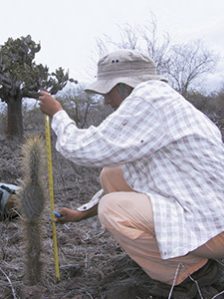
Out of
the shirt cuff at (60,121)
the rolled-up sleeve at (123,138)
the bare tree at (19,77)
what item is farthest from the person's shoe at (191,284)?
the bare tree at (19,77)

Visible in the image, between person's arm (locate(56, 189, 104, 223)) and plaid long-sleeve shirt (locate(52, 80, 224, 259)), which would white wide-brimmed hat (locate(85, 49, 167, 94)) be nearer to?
plaid long-sleeve shirt (locate(52, 80, 224, 259))

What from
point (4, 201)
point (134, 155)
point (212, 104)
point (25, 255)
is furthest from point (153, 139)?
point (212, 104)

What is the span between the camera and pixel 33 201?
2.75 meters

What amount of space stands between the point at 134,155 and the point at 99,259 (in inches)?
44.7

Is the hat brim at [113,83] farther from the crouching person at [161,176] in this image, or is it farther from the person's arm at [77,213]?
the person's arm at [77,213]

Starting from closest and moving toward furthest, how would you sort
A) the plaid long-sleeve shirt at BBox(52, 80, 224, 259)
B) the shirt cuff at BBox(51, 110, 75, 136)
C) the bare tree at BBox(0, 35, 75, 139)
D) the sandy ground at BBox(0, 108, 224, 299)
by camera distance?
the plaid long-sleeve shirt at BBox(52, 80, 224, 259)
the shirt cuff at BBox(51, 110, 75, 136)
the sandy ground at BBox(0, 108, 224, 299)
the bare tree at BBox(0, 35, 75, 139)

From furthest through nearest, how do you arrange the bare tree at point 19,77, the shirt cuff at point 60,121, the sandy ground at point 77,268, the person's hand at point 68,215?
the bare tree at point 19,77 < the person's hand at point 68,215 < the sandy ground at point 77,268 < the shirt cuff at point 60,121

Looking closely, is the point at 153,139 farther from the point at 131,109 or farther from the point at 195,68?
the point at 195,68

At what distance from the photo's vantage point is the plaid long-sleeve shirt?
90.9 inches

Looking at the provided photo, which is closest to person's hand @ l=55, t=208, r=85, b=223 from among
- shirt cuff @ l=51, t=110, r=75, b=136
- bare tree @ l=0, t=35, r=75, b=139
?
shirt cuff @ l=51, t=110, r=75, b=136

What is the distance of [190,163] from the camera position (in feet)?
7.84

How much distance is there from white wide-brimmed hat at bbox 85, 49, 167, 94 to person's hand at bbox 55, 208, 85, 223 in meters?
0.69

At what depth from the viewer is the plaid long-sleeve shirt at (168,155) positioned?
2309mm

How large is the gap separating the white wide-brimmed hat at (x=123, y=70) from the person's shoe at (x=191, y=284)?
977 mm
